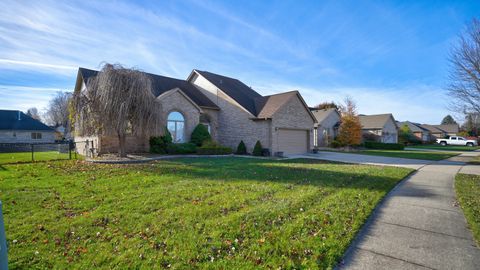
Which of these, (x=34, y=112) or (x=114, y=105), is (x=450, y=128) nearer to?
(x=114, y=105)

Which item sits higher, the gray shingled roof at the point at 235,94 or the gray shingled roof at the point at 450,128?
the gray shingled roof at the point at 235,94

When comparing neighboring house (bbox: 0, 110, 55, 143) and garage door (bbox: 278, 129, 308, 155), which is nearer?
garage door (bbox: 278, 129, 308, 155)

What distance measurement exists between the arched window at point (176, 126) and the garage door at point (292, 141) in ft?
25.5

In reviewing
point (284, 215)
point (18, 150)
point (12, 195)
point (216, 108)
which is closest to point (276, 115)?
point (216, 108)

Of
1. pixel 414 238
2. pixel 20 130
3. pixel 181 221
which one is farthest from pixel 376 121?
pixel 20 130

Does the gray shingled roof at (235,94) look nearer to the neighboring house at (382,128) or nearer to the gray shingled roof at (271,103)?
the gray shingled roof at (271,103)

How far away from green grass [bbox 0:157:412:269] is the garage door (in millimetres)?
11343

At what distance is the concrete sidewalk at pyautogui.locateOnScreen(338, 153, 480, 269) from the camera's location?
343 cm

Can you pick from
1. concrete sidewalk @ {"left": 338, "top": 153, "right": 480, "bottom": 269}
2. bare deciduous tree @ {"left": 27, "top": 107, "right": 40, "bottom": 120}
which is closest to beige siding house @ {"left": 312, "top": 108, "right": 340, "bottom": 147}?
concrete sidewalk @ {"left": 338, "top": 153, "right": 480, "bottom": 269}

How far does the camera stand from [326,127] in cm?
3600

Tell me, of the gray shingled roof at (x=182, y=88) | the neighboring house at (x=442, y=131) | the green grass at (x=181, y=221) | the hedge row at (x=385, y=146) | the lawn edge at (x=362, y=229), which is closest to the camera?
the green grass at (x=181, y=221)

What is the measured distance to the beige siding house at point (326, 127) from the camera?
34.7m

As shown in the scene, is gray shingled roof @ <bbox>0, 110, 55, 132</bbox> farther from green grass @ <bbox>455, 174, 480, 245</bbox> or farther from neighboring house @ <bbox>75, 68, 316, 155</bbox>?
green grass @ <bbox>455, 174, 480, 245</bbox>

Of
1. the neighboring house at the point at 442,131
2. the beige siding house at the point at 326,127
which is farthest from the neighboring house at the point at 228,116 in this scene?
the neighboring house at the point at 442,131
